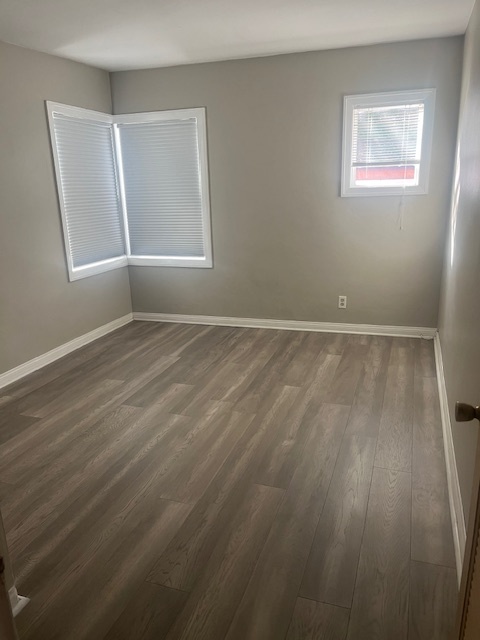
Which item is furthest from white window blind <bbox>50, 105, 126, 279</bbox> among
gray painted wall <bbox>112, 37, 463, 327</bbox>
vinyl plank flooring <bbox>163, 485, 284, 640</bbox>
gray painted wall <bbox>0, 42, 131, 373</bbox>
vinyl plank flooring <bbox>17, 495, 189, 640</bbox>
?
vinyl plank flooring <bbox>163, 485, 284, 640</bbox>

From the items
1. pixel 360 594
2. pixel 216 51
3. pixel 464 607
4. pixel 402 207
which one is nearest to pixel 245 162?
pixel 216 51

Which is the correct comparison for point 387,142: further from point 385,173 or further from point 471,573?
point 471,573

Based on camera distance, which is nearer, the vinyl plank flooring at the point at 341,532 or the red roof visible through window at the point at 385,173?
the vinyl plank flooring at the point at 341,532

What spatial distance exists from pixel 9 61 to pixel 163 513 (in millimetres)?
3495

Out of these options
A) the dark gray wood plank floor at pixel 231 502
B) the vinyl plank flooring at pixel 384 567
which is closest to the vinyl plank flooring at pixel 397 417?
the dark gray wood plank floor at pixel 231 502

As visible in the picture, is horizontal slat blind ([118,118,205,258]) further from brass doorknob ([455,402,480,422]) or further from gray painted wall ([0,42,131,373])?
brass doorknob ([455,402,480,422])

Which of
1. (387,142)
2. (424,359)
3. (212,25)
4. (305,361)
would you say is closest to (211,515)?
(305,361)

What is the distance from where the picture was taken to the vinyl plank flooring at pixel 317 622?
5.15ft

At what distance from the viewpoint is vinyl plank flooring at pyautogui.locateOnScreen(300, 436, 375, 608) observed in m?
1.76

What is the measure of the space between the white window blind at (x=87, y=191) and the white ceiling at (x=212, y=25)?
2.02 ft

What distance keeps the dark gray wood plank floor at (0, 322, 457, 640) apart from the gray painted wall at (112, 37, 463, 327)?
37.5 inches

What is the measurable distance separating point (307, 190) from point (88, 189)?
214cm

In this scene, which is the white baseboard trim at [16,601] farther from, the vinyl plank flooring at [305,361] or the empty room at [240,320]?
the vinyl plank flooring at [305,361]

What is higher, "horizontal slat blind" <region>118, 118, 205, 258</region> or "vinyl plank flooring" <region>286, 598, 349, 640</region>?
"horizontal slat blind" <region>118, 118, 205, 258</region>
